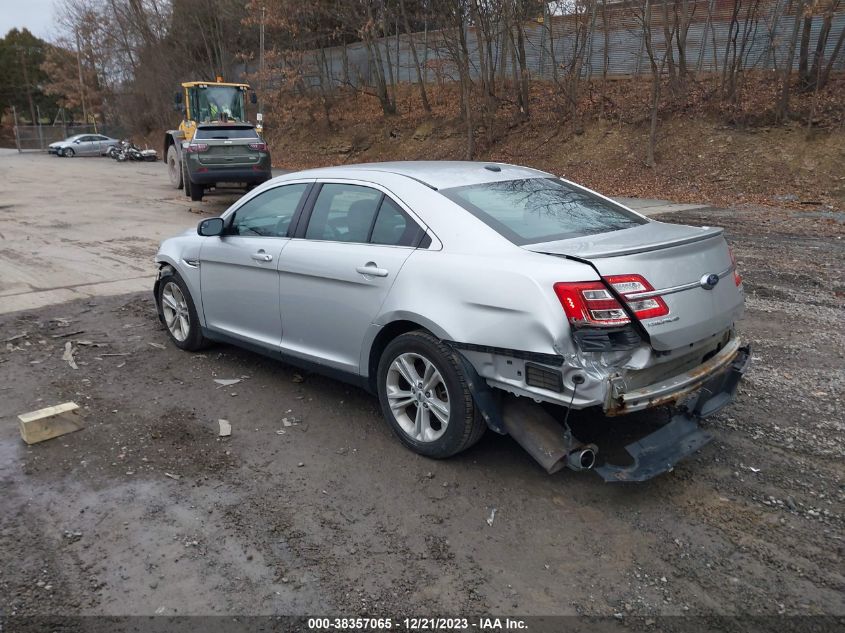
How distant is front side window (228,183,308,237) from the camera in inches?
197

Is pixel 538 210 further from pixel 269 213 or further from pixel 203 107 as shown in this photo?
pixel 203 107

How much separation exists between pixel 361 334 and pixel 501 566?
170 cm

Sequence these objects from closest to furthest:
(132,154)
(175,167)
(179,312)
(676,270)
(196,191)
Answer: (676,270), (179,312), (196,191), (175,167), (132,154)

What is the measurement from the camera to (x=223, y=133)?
17531mm

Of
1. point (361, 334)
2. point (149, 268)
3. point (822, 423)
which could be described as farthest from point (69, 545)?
point (149, 268)

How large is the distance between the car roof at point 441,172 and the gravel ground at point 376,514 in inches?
63.0

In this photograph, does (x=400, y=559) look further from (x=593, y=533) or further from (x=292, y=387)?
(x=292, y=387)

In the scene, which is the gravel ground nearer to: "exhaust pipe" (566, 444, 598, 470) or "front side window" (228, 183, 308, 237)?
"exhaust pipe" (566, 444, 598, 470)

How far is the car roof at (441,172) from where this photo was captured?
14.5 ft

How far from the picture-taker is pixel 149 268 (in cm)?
963

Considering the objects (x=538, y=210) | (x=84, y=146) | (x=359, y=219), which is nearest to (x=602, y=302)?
(x=538, y=210)

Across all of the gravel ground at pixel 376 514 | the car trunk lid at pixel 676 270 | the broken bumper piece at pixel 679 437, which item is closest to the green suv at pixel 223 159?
the gravel ground at pixel 376 514

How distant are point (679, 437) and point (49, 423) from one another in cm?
383

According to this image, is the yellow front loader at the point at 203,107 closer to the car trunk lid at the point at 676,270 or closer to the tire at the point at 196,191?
the tire at the point at 196,191
